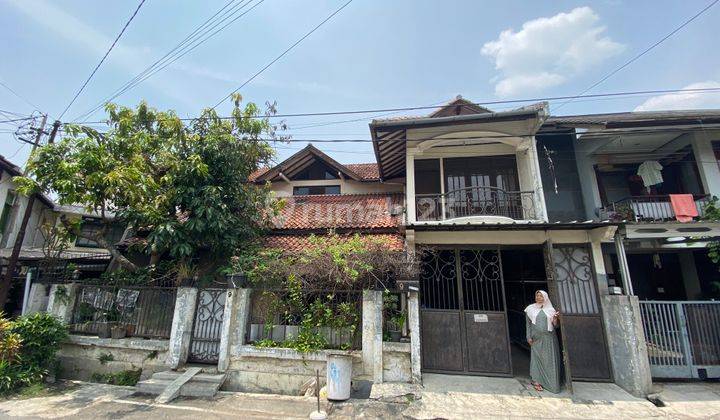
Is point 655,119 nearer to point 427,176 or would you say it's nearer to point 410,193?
point 427,176

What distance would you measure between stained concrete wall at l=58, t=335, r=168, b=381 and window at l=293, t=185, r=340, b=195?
21.6ft

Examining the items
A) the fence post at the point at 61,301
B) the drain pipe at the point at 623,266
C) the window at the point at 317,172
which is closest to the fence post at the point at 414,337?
the drain pipe at the point at 623,266

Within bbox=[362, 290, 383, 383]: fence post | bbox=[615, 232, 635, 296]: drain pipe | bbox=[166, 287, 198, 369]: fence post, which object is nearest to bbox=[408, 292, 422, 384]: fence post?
bbox=[362, 290, 383, 383]: fence post

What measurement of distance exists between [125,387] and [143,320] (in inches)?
54.3

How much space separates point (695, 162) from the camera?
8945 mm

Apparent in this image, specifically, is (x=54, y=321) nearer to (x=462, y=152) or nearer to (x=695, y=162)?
(x=462, y=152)

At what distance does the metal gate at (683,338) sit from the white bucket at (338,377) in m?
6.64

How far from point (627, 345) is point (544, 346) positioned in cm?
170

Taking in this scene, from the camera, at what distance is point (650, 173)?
9.18 metres

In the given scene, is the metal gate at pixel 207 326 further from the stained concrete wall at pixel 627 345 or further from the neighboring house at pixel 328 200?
the stained concrete wall at pixel 627 345

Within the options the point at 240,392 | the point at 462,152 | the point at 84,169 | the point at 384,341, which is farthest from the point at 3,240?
the point at 462,152

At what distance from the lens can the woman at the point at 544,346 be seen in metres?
5.86

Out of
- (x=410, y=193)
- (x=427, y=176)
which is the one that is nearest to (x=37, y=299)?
(x=410, y=193)

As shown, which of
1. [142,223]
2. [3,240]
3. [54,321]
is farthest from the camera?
[3,240]
